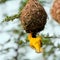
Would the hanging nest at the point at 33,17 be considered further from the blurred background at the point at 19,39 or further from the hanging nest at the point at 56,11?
the blurred background at the point at 19,39

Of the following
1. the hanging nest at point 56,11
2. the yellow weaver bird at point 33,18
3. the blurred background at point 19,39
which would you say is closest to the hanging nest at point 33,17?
the yellow weaver bird at point 33,18

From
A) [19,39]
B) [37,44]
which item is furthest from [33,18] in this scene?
[19,39]

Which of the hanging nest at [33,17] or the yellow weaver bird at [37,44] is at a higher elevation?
the hanging nest at [33,17]

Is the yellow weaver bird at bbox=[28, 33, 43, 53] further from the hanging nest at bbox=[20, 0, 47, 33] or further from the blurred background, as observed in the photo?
the blurred background

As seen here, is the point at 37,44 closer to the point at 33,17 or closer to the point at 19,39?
the point at 33,17

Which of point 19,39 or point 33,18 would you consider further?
point 19,39

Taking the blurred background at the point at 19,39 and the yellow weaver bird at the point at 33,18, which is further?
the blurred background at the point at 19,39
